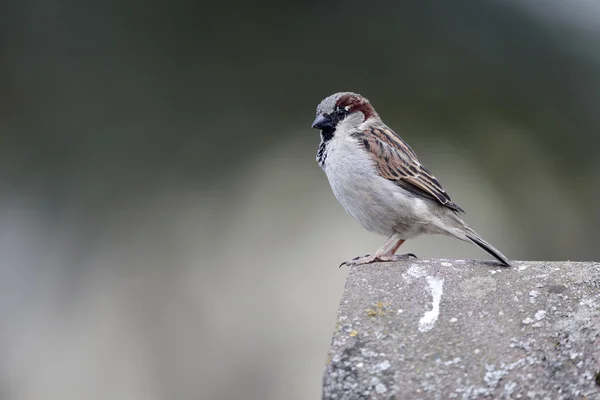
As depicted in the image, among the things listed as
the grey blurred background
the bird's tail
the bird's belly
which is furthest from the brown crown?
the grey blurred background

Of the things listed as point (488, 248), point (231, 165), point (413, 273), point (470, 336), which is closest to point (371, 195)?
point (488, 248)

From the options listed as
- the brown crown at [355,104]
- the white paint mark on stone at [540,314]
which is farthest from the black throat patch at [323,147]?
the white paint mark on stone at [540,314]

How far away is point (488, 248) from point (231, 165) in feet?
11.1

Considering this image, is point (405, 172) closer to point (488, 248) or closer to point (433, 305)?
point (488, 248)

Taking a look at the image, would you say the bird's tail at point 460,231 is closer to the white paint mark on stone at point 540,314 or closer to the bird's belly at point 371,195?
the bird's belly at point 371,195

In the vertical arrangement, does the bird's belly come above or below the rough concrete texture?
above

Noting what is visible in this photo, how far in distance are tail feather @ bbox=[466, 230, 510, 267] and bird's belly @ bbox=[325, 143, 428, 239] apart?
0.21m

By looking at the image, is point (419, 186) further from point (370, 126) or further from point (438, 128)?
point (438, 128)

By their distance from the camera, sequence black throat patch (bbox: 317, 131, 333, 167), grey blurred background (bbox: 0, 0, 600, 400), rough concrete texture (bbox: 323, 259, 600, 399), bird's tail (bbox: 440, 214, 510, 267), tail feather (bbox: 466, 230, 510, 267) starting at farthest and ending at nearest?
grey blurred background (bbox: 0, 0, 600, 400) < black throat patch (bbox: 317, 131, 333, 167) < bird's tail (bbox: 440, 214, 510, 267) < tail feather (bbox: 466, 230, 510, 267) < rough concrete texture (bbox: 323, 259, 600, 399)

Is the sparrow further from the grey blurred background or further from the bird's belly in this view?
the grey blurred background

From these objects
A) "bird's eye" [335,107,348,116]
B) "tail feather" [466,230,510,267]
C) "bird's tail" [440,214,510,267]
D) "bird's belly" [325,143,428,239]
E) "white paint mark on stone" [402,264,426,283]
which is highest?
"bird's eye" [335,107,348,116]

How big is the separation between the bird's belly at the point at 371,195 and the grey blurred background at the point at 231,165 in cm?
230

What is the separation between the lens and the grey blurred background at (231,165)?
536 cm

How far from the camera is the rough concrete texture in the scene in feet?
5.38
